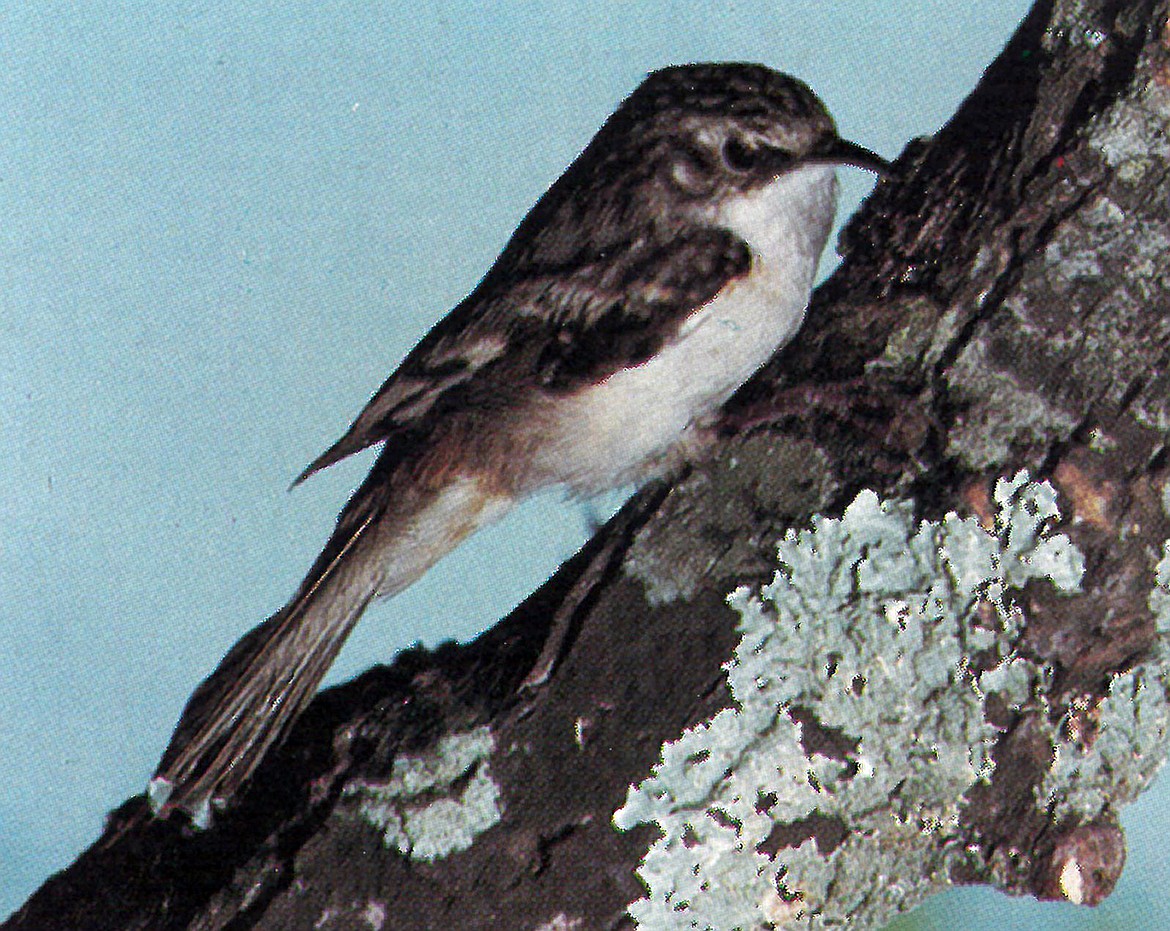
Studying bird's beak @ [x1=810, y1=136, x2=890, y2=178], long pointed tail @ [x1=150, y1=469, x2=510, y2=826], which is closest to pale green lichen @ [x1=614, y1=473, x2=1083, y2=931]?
long pointed tail @ [x1=150, y1=469, x2=510, y2=826]

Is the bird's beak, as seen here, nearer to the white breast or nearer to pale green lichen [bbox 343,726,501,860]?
the white breast

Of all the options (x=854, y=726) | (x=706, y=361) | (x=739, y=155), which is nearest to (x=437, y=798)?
(x=854, y=726)

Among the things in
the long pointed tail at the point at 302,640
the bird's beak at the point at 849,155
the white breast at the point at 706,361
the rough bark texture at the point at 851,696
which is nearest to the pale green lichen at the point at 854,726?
the rough bark texture at the point at 851,696

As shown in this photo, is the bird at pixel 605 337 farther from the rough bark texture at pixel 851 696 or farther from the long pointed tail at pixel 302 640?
the rough bark texture at pixel 851 696

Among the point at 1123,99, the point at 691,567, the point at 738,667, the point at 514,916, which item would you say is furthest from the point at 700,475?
the point at 1123,99

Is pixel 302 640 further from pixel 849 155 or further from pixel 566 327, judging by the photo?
pixel 849 155
